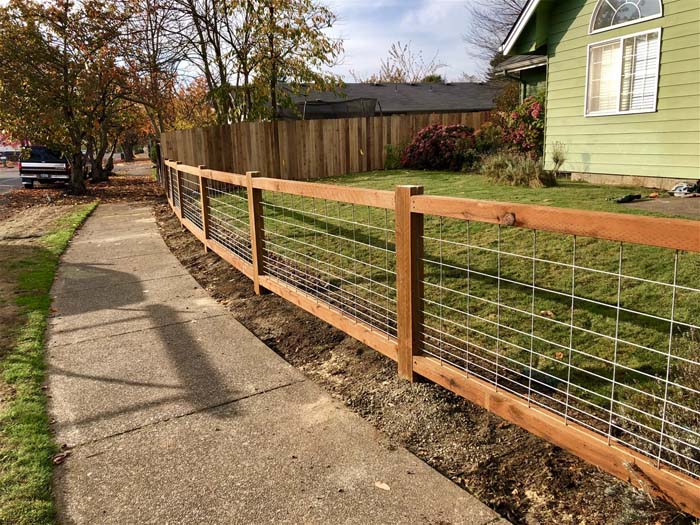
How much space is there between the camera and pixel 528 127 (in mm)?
13625

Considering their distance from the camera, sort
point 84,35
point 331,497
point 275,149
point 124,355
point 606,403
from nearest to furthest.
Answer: point 331,497, point 606,403, point 124,355, point 275,149, point 84,35

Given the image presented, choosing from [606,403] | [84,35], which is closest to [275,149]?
[84,35]

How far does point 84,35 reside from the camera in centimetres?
1647

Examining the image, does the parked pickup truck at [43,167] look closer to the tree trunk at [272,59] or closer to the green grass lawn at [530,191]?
the tree trunk at [272,59]

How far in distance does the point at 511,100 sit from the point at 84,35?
14.3 m

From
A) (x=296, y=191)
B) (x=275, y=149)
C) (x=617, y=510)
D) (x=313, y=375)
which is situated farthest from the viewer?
(x=275, y=149)

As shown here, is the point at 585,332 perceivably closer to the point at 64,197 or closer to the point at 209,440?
the point at 209,440

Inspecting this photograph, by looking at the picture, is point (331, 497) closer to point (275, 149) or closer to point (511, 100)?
point (275, 149)

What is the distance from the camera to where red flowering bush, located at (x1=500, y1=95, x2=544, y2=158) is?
1336 centimetres

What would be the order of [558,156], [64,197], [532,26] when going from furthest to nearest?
1. [64,197]
2. [532,26]
3. [558,156]

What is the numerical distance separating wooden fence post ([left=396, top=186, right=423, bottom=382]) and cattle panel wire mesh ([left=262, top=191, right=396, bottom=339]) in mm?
283

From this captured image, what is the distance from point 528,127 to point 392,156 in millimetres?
4594

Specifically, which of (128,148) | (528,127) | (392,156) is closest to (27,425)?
(528,127)

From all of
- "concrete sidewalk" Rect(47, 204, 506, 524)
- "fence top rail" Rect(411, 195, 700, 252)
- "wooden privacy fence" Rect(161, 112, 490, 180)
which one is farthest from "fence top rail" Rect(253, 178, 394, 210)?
"wooden privacy fence" Rect(161, 112, 490, 180)
